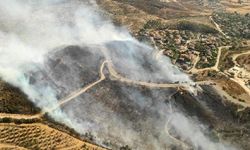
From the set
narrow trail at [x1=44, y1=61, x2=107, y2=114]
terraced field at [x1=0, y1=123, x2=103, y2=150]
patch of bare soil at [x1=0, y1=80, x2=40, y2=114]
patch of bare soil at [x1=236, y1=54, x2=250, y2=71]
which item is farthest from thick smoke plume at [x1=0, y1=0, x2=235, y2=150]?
patch of bare soil at [x1=236, y1=54, x2=250, y2=71]

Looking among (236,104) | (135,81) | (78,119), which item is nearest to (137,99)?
(135,81)

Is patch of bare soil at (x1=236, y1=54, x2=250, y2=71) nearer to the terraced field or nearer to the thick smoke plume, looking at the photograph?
the thick smoke plume

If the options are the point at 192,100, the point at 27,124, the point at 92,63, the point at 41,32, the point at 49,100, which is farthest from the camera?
the point at 41,32

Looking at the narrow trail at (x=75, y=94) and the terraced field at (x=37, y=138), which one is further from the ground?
the narrow trail at (x=75, y=94)

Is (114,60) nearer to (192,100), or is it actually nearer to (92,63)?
(92,63)

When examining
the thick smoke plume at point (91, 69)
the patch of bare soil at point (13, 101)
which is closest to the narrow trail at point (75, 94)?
the thick smoke plume at point (91, 69)

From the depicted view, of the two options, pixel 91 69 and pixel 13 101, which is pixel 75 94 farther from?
pixel 13 101

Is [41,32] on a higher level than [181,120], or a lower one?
higher

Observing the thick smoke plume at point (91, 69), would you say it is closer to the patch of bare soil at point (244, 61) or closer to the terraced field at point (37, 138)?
the terraced field at point (37, 138)
